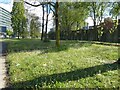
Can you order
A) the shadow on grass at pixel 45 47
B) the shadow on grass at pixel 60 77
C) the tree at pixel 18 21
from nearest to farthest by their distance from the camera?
the shadow on grass at pixel 60 77
the shadow on grass at pixel 45 47
the tree at pixel 18 21

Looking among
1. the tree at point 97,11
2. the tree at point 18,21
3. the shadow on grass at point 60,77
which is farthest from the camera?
the tree at point 18,21

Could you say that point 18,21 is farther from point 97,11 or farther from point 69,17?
point 97,11

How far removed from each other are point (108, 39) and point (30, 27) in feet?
134

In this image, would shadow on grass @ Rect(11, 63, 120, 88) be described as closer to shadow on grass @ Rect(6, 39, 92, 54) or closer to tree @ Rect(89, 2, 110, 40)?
shadow on grass @ Rect(6, 39, 92, 54)

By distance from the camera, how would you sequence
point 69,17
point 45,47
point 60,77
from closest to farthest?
point 60,77 → point 45,47 → point 69,17

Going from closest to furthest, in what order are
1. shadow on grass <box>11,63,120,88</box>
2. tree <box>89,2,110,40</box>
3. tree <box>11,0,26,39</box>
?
shadow on grass <box>11,63,120,88</box> → tree <box>89,2,110,40</box> → tree <box>11,0,26,39</box>

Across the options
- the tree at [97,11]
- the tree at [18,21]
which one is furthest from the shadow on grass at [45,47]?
the tree at [18,21]

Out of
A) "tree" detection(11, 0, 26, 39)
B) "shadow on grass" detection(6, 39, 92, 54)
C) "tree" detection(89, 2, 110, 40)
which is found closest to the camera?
"shadow on grass" detection(6, 39, 92, 54)

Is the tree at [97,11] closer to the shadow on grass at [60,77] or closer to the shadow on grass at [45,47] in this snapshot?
the shadow on grass at [45,47]

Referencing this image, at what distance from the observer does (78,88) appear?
6.78 meters

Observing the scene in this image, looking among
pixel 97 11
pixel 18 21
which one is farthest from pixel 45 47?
pixel 18 21

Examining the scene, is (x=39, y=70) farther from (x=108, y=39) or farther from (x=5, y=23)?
(x=5, y=23)

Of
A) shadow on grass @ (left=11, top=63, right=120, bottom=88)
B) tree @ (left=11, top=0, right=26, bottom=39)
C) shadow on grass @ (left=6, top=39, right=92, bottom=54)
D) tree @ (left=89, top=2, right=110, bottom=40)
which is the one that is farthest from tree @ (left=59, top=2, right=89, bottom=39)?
shadow on grass @ (left=11, top=63, right=120, bottom=88)

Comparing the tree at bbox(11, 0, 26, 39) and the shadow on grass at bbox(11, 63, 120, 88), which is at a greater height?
the tree at bbox(11, 0, 26, 39)
